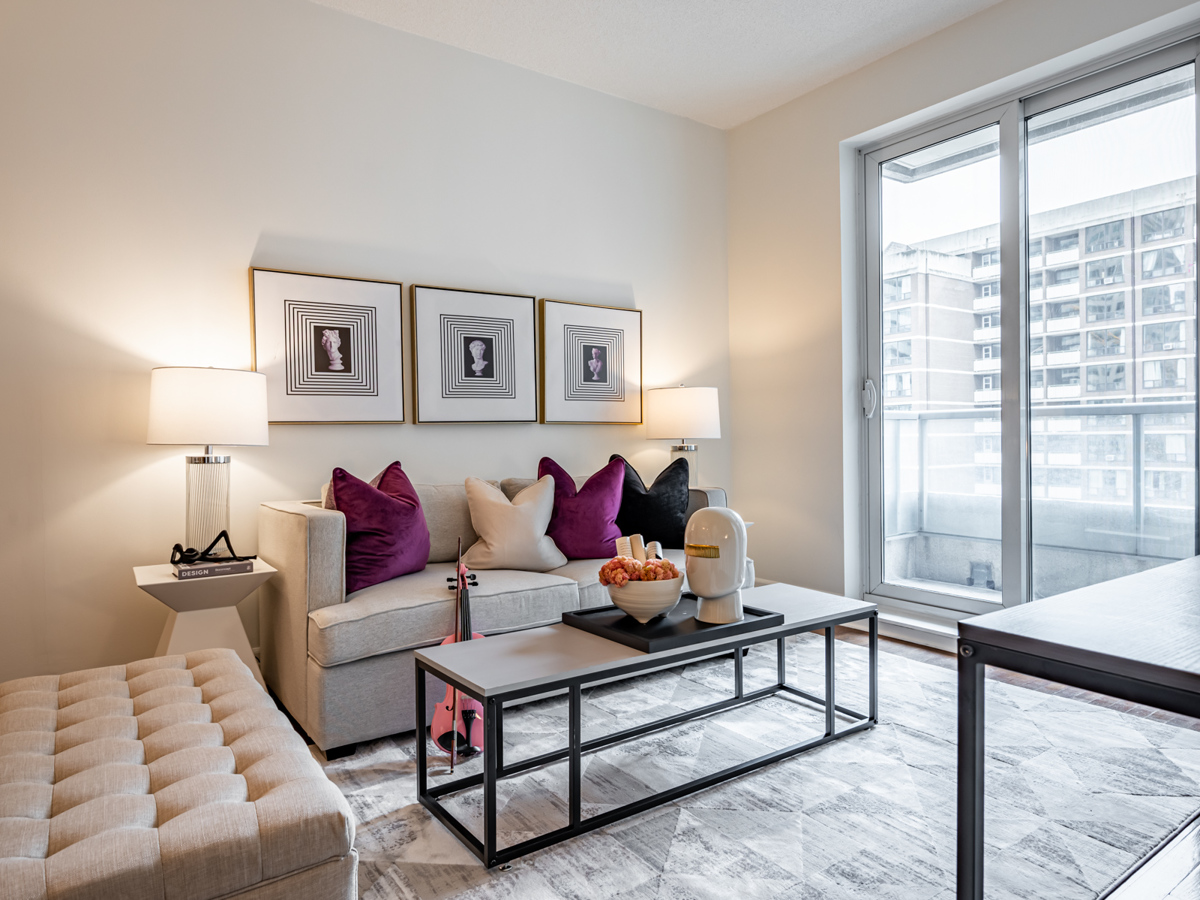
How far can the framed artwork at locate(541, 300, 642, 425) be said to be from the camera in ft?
13.0

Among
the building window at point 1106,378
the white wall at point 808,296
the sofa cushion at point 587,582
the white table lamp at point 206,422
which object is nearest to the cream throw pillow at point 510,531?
the sofa cushion at point 587,582

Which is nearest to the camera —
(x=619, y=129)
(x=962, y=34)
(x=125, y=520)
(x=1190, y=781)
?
(x=1190, y=781)

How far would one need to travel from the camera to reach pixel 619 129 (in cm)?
427

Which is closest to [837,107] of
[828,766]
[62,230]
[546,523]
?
[546,523]

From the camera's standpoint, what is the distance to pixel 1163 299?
304 cm

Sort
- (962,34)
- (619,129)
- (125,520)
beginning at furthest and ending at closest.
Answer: (619,129)
(962,34)
(125,520)

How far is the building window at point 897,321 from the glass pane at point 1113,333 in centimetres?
63

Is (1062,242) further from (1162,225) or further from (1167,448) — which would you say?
(1167,448)

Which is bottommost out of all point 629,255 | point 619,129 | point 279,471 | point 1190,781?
point 1190,781

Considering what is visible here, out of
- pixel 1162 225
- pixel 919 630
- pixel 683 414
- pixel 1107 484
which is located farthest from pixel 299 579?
pixel 1162 225

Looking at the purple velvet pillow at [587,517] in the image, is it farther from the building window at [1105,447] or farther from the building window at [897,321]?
the building window at [1105,447]

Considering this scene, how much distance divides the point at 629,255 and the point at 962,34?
76.6 inches

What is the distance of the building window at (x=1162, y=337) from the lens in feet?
9.84

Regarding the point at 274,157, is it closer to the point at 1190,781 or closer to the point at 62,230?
the point at 62,230
